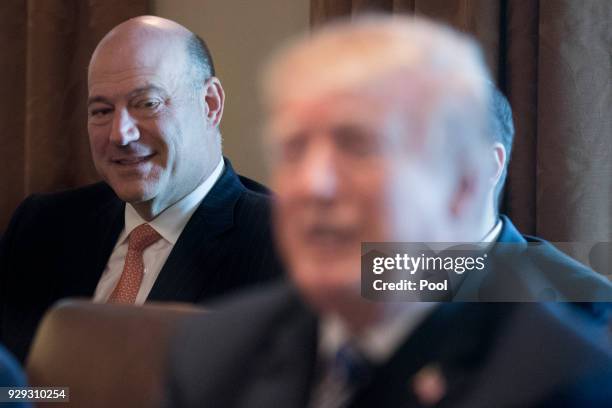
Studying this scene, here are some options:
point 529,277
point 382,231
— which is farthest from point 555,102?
point 382,231

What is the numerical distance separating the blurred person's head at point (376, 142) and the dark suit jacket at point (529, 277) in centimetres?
8

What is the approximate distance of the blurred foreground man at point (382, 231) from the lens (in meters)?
0.54

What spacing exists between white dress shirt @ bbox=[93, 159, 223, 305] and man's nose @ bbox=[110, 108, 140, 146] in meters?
0.06

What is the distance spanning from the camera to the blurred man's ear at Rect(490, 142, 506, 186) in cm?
60

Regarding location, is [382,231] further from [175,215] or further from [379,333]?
[175,215]

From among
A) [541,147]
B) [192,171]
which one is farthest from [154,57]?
[541,147]

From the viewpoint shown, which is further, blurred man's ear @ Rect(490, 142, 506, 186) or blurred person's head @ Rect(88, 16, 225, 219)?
blurred person's head @ Rect(88, 16, 225, 219)

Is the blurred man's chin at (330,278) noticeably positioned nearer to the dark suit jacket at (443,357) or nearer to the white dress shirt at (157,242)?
the dark suit jacket at (443,357)

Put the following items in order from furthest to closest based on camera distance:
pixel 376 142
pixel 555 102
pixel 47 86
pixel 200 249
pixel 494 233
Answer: pixel 47 86, pixel 555 102, pixel 200 249, pixel 494 233, pixel 376 142

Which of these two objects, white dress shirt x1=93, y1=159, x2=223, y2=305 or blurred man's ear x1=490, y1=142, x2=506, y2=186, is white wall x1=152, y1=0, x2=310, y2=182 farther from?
blurred man's ear x1=490, y1=142, x2=506, y2=186

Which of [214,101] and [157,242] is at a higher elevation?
[214,101]

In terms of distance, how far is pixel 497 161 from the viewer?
1.99 ft

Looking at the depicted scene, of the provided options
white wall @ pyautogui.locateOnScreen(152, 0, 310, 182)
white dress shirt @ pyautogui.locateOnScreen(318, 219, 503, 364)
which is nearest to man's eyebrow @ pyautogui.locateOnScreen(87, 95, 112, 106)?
white wall @ pyautogui.locateOnScreen(152, 0, 310, 182)

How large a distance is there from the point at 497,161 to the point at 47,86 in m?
0.62
